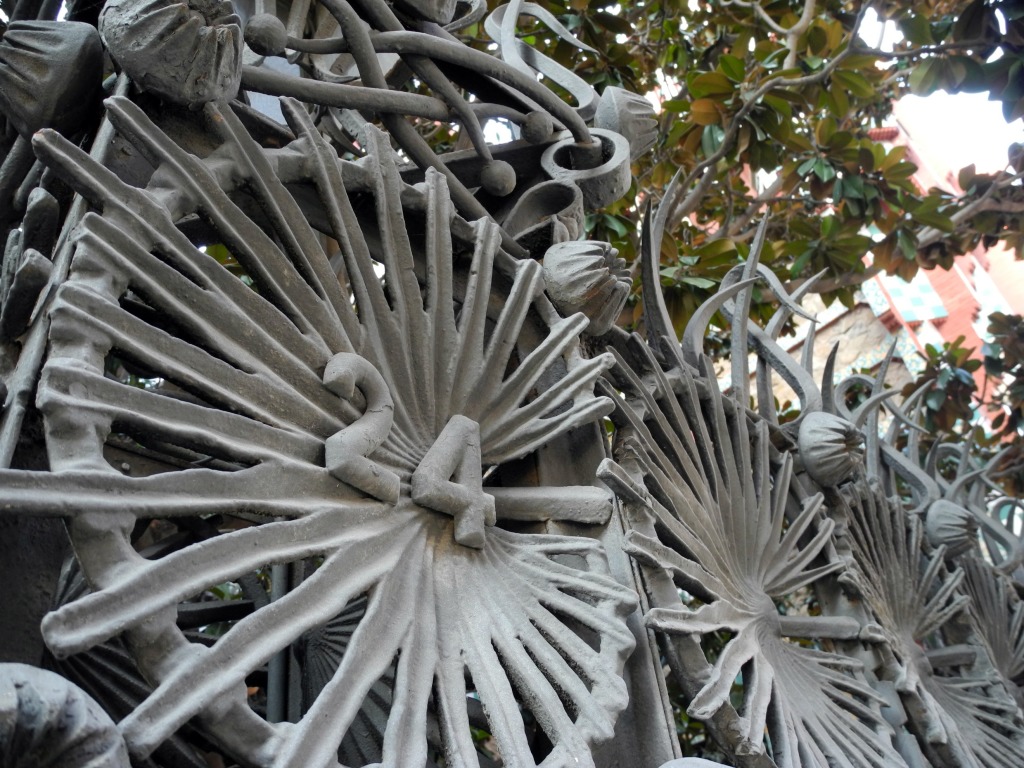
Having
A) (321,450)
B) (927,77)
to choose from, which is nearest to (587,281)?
(321,450)

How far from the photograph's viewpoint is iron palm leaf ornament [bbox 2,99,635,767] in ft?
3.51

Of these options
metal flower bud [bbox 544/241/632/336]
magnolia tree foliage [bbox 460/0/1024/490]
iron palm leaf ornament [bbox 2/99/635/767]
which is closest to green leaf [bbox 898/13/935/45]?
magnolia tree foliage [bbox 460/0/1024/490]

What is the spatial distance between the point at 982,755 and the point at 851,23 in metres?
3.18

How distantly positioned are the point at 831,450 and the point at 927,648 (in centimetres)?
88

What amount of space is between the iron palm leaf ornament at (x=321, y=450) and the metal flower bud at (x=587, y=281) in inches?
4.3

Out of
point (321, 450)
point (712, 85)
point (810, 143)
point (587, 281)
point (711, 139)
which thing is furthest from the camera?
point (810, 143)

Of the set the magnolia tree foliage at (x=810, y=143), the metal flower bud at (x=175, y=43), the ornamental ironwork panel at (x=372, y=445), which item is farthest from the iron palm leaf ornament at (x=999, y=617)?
the metal flower bud at (x=175, y=43)

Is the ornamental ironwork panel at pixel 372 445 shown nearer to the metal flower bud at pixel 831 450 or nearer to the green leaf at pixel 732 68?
the metal flower bud at pixel 831 450

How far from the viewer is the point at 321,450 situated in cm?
138

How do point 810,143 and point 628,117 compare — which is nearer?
point 628,117

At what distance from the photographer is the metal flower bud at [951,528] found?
10.3 ft

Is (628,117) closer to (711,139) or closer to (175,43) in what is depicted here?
(175,43)

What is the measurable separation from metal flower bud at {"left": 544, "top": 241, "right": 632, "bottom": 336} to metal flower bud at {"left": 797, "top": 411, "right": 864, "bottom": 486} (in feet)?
2.86

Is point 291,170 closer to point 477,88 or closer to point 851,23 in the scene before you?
point 477,88
